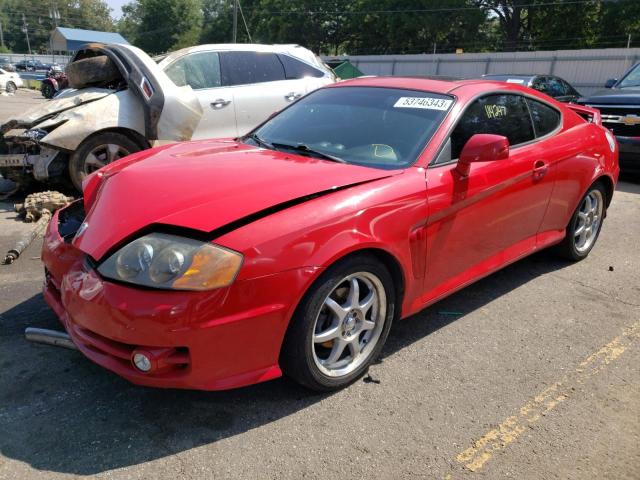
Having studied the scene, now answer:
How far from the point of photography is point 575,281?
14.4 feet

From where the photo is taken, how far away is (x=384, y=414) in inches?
103

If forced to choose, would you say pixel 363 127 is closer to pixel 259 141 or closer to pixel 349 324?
pixel 259 141

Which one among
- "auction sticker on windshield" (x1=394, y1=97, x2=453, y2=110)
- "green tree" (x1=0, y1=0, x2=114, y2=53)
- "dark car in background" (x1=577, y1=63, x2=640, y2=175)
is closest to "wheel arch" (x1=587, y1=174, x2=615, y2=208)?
"auction sticker on windshield" (x1=394, y1=97, x2=453, y2=110)

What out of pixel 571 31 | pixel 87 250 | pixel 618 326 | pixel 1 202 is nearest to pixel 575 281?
pixel 618 326

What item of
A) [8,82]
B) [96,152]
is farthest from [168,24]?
[96,152]

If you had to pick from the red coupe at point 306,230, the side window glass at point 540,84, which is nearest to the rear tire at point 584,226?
the red coupe at point 306,230

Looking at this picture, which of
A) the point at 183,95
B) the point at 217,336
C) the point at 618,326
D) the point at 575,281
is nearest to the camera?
the point at 217,336

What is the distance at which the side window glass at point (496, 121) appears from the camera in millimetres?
3324

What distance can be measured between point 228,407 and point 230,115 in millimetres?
4762

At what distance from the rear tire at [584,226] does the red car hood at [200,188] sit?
237cm

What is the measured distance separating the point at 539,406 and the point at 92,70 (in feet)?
19.9

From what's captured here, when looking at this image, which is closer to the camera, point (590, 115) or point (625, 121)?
point (590, 115)

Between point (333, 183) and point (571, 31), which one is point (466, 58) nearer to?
point (571, 31)

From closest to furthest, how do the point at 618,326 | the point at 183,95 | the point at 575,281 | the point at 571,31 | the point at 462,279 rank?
the point at 462,279 → the point at 618,326 → the point at 575,281 → the point at 183,95 → the point at 571,31
